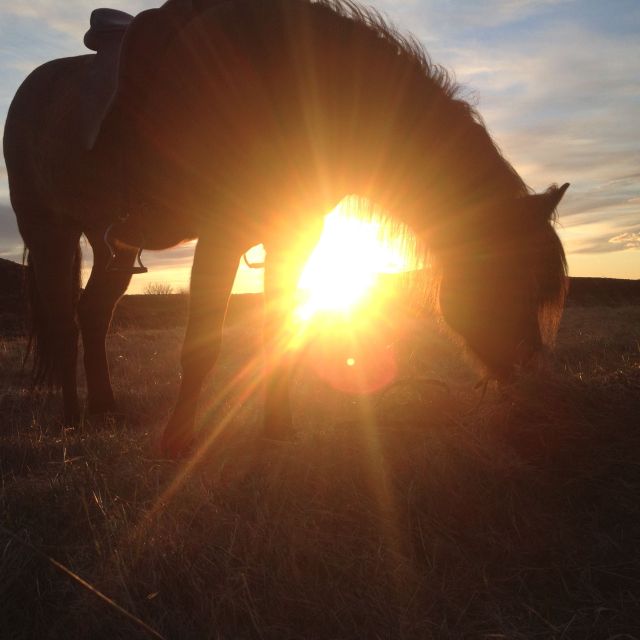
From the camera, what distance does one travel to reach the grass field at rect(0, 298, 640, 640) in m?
1.31

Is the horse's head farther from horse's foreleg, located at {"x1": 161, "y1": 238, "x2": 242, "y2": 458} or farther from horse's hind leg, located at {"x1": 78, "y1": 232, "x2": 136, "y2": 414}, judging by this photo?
horse's hind leg, located at {"x1": 78, "y1": 232, "x2": 136, "y2": 414}

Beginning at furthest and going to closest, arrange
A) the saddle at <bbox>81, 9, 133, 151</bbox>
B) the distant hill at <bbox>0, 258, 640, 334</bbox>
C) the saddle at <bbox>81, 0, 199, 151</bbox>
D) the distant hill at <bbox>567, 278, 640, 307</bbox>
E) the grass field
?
the distant hill at <bbox>567, 278, 640, 307</bbox>, the distant hill at <bbox>0, 258, 640, 334</bbox>, the saddle at <bbox>81, 9, 133, 151</bbox>, the saddle at <bbox>81, 0, 199, 151</bbox>, the grass field

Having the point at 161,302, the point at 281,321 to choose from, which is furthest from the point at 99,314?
the point at 161,302

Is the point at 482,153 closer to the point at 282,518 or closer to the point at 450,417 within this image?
the point at 450,417

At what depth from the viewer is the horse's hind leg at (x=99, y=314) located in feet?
13.7

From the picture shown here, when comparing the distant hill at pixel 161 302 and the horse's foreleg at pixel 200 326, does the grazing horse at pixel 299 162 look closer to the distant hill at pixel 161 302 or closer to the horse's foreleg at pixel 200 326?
the horse's foreleg at pixel 200 326

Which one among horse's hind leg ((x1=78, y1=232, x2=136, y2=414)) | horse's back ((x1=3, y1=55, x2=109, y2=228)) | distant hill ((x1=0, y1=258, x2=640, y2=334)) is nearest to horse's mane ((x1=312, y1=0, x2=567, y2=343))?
horse's back ((x1=3, y1=55, x2=109, y2=228))

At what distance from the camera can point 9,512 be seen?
1.89 meters

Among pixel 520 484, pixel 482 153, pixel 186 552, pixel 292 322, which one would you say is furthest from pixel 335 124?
pixel 186 552

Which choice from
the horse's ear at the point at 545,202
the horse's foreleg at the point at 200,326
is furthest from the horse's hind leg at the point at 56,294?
the horse's ear at the point at 545,202

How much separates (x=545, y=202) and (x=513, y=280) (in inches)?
15.8

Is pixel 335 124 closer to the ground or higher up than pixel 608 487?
higher up

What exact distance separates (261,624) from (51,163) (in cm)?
352

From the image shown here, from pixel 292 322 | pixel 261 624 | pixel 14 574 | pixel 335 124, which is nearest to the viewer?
pixel 261 624
